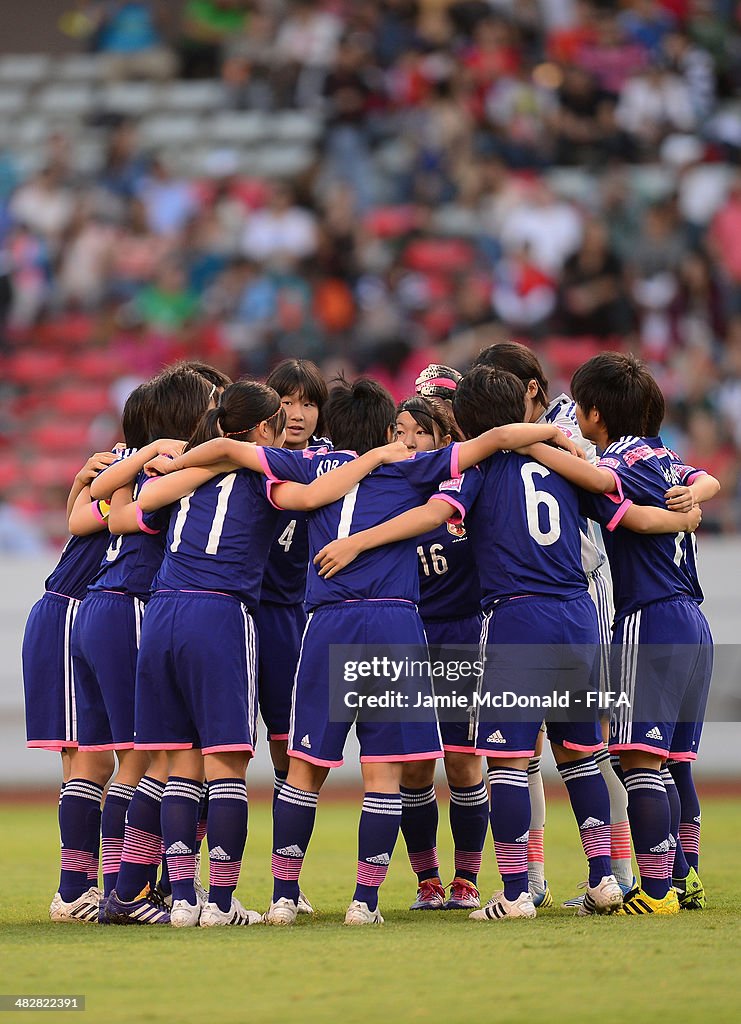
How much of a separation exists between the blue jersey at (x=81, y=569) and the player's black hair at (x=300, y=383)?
871mm

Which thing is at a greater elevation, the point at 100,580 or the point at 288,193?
the point at 288,193

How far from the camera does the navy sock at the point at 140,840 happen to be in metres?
5.13

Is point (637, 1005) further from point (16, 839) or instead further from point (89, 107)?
point (89, 107)

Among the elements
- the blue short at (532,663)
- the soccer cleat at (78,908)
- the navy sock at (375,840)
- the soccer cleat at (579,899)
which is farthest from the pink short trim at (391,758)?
the soccer cleat at (78,908)

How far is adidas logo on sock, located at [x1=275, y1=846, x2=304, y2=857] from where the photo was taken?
5004 millimetres

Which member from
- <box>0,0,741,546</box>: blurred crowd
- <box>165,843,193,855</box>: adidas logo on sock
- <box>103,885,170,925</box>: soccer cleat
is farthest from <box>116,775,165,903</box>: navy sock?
<box>0,0,741,546</box>: blurred crowd

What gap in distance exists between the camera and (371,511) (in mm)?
5133

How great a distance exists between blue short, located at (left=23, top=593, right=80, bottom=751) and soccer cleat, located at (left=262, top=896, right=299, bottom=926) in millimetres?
1043

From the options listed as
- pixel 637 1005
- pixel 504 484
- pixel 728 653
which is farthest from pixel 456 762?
pixel 728 653

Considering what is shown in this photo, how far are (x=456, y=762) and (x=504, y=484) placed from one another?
1.14 meters

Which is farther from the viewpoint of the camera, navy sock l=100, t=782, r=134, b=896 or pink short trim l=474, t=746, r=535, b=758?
navy sock l=100, t=782, r=134, b=896

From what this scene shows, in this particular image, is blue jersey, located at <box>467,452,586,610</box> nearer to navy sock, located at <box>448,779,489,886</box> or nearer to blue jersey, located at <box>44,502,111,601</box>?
navy sock, located at <box>448,779,489,886</box>

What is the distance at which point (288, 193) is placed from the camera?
14.2 m

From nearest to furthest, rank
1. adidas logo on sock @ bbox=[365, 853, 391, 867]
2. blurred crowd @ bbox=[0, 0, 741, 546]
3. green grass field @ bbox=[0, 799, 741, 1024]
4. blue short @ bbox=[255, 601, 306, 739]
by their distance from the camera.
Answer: green grass field @ bbox=[0, 799, 741, 1024] < adidas logo on sock @ bbox=[365, 853, 391, 867] < blue short @ bbox=[255, 601, 306, 739] < blurred crowd @ bbox=[0, 0, 741, 546]
